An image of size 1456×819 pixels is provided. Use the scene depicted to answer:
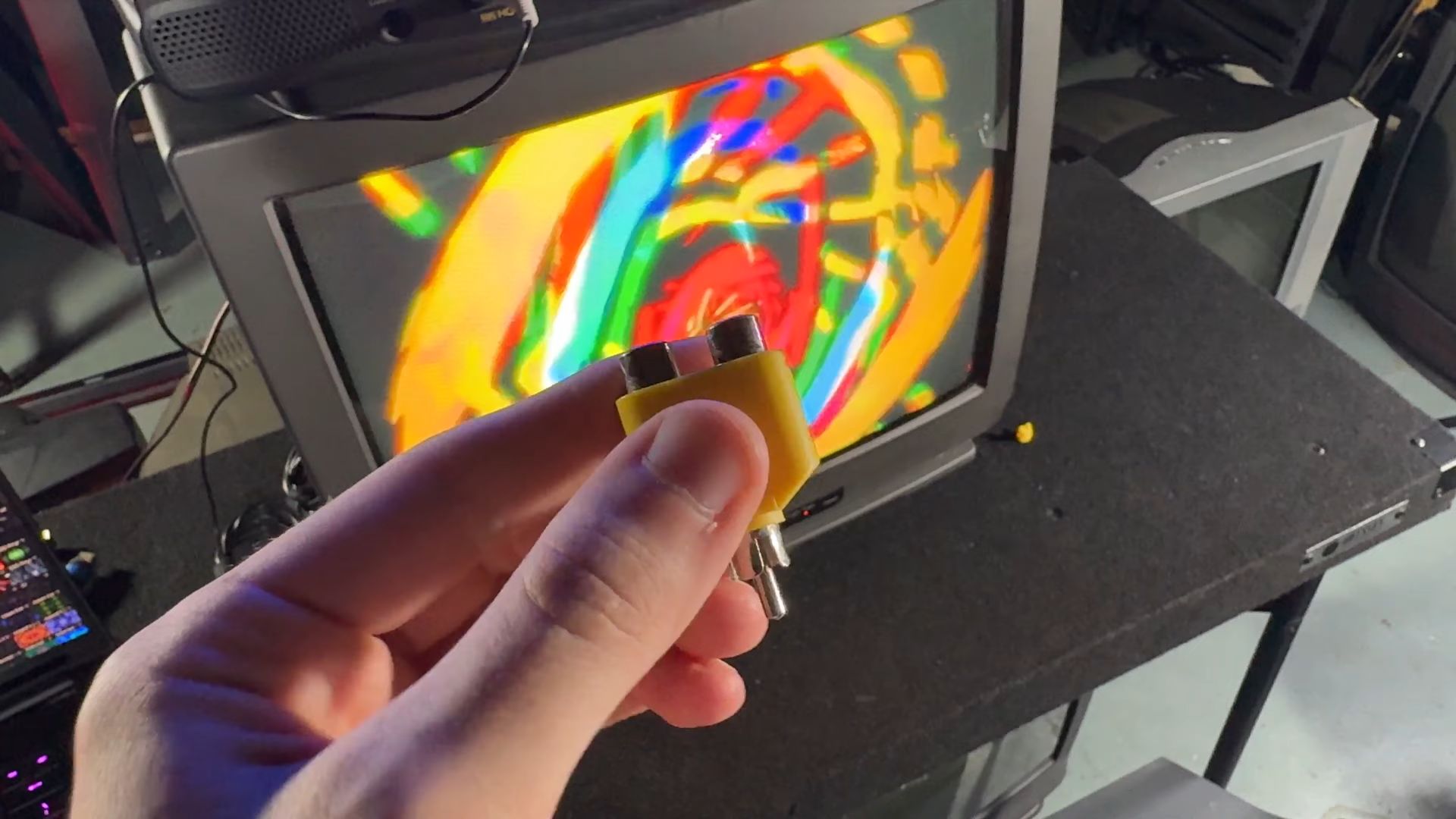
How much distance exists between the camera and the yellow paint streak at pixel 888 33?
591mm

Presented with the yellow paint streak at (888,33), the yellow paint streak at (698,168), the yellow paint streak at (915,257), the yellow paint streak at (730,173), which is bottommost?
the yellow paint streak at (915,257)

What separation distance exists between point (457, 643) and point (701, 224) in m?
0.28

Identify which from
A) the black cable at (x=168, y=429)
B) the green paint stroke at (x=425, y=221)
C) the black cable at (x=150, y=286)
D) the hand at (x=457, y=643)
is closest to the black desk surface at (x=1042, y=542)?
the black cable at (x=150, y=286)

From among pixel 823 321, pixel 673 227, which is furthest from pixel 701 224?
pixel 823 321

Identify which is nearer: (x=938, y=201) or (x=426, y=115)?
(x=426, y=115)

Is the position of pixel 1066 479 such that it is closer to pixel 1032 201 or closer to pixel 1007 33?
pixel 1032 201

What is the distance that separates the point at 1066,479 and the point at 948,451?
0.30 feet

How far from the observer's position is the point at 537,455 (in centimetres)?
54

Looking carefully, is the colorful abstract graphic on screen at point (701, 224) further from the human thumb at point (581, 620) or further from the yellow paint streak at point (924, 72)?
the human thumb at point (581, 620)

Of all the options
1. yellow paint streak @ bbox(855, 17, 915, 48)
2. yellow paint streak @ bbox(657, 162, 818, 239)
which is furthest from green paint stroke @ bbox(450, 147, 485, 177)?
yellow paint streak @ bbox(855, 17, 915, 48)

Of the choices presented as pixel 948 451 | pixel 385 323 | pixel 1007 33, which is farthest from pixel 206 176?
pixel 948 451

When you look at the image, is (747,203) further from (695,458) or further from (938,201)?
(695,458)

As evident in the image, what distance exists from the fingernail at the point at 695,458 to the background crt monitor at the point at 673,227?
193 mm

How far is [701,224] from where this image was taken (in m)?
0.62
